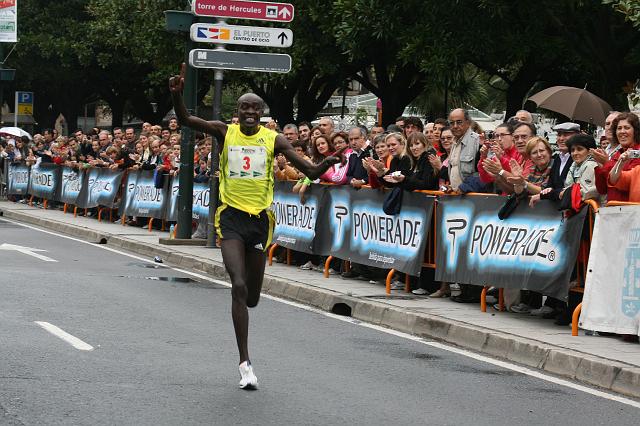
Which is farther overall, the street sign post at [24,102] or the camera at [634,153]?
the street sign post at [24,102]

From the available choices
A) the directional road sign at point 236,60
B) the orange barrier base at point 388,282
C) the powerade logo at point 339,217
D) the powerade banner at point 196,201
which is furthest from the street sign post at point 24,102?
the orange barrier base at point 388,282

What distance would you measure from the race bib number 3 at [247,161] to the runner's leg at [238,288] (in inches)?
18.8

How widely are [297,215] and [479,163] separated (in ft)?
13.2

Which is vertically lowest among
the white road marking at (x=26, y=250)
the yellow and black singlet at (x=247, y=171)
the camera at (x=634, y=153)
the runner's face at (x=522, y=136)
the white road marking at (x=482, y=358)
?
the white road marking at (x=26, y=250)

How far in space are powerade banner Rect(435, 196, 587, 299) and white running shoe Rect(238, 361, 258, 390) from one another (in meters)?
3.69

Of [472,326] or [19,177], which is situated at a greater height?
[19,177]

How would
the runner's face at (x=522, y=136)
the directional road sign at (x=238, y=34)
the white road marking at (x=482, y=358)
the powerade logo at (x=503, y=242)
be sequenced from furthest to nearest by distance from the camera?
1. the directional road sign at (x=238, y=34)
2. the runner's face at (x=522, y=136)
3. the powerade logo at (x=503, y=242)
4. the white road marking at (x=482, y=358)

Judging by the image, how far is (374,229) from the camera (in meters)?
14.2

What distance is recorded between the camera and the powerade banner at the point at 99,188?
81.3 feet

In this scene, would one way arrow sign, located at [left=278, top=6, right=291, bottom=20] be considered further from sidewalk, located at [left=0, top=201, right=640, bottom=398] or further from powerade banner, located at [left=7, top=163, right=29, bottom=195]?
powerade banner, located at [left=7, top=163, right=29, bottom=195]

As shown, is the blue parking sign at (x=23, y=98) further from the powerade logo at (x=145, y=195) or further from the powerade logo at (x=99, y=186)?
the powerade logo at (x=145, y=195)

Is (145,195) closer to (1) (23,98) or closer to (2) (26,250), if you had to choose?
(2) (26,250)

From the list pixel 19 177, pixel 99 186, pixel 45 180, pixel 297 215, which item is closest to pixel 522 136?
pixel 297 215

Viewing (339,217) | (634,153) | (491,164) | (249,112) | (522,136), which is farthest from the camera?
(339,217)
